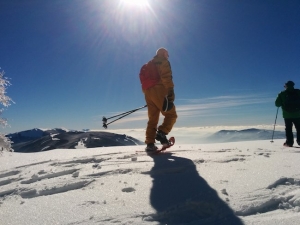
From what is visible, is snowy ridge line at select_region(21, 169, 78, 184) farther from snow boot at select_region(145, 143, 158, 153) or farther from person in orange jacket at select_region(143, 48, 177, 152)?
person in orange jacket at select_region(143, 48, 177, 152)

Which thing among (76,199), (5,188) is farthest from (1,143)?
(76,199)

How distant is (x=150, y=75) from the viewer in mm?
5715

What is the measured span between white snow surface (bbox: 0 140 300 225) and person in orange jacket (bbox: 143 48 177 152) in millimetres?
1988


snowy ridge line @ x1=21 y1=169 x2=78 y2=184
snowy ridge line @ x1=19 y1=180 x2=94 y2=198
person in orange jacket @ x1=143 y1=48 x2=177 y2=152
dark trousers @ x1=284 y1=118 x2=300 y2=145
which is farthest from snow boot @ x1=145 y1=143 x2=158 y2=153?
dark trousers @ x1=284 y1=118 x2=300 y2=145

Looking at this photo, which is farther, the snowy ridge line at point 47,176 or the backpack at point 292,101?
the backpack at point 292,101

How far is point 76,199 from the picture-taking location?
2477 millimetres

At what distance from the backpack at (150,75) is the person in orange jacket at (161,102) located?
64mm

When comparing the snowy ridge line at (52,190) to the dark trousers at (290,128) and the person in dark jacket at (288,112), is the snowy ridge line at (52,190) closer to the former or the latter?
the dark trousers at (290,128)

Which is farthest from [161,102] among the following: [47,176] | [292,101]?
[292,101]

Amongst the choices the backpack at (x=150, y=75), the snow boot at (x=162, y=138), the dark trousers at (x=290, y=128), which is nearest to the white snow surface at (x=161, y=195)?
the snow boot at (x=162, y=138)

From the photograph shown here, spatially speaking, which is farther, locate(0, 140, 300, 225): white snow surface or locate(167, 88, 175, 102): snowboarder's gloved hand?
locate(167, 88, 175, 102): snowboarder's gloved hand

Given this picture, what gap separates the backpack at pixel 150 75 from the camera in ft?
18.6

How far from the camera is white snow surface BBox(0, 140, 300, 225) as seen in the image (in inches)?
79.4

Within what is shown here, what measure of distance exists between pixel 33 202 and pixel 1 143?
18.7 ft
